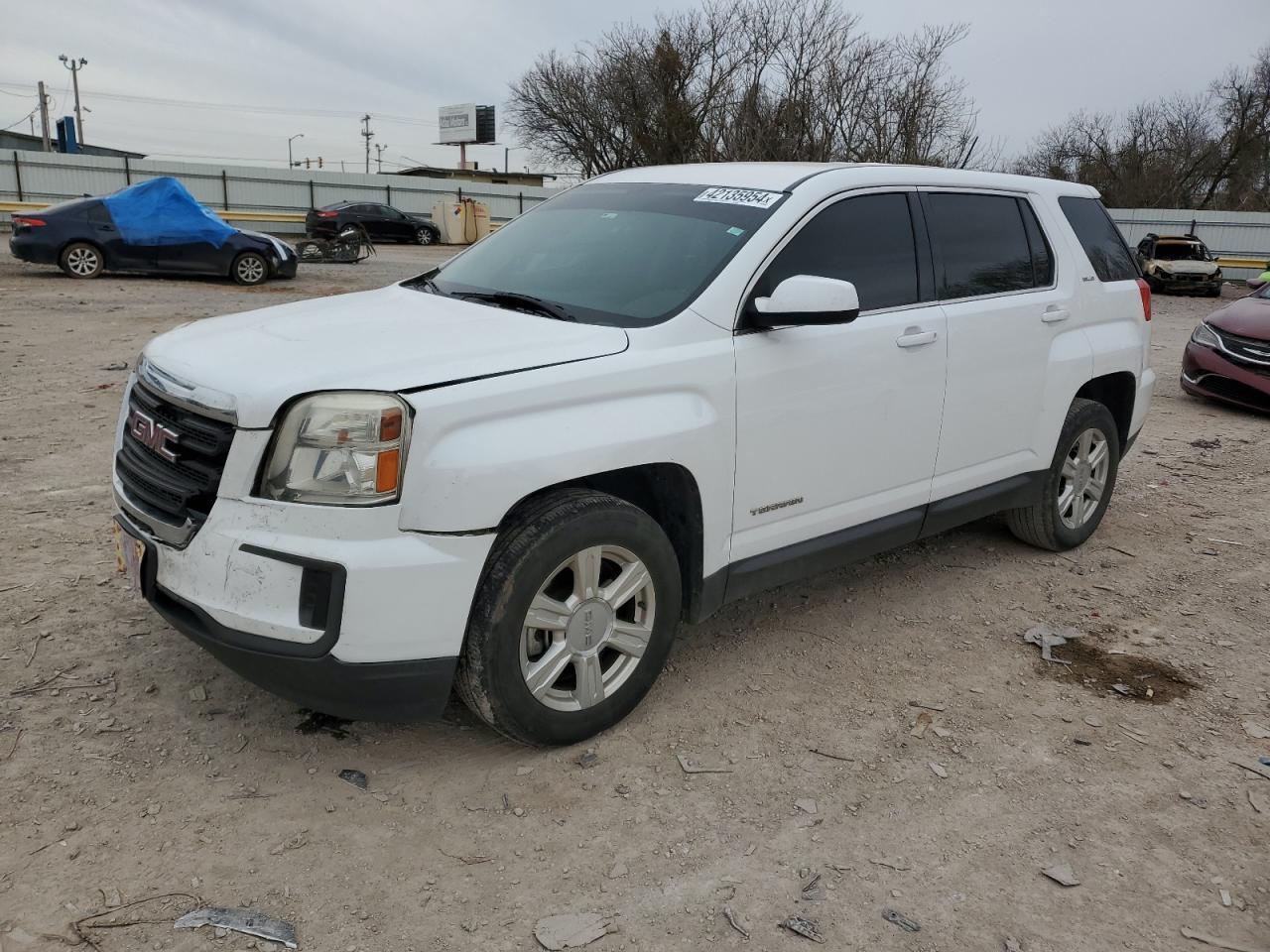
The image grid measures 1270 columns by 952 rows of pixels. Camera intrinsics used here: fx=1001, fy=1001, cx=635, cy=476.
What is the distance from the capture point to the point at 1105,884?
271 cm

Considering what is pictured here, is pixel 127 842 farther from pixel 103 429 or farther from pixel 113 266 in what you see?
pixel 113 266

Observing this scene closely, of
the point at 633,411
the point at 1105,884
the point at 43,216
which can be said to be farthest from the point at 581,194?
the point at 43,216

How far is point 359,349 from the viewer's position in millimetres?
2961

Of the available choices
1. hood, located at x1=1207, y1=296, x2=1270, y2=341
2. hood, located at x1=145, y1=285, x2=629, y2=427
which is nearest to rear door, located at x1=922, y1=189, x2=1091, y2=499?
hood, located at x1=145, y1=285, x2=629, y2=427

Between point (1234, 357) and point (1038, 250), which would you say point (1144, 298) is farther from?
point (1234, 357)

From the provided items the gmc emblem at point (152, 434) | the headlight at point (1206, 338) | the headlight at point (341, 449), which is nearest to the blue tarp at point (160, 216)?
the headlight at point (1206, 338)

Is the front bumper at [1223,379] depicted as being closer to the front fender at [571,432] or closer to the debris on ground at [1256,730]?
the debris on ground at [1256,730]

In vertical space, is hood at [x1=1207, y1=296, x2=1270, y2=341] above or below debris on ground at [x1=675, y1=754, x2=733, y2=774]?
above

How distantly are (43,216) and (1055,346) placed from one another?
52.3ft

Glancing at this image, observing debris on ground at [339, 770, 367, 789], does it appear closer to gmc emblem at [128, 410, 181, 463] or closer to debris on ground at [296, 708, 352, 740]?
debris on ground at [296, 708, 352, 740]

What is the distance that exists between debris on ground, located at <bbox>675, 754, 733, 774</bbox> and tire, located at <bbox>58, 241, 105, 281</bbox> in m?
16.3

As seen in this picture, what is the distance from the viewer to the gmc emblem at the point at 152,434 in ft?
9.72

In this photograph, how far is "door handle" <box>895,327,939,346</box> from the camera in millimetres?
3896

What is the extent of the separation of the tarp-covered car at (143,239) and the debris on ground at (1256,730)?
16567 millimetres
